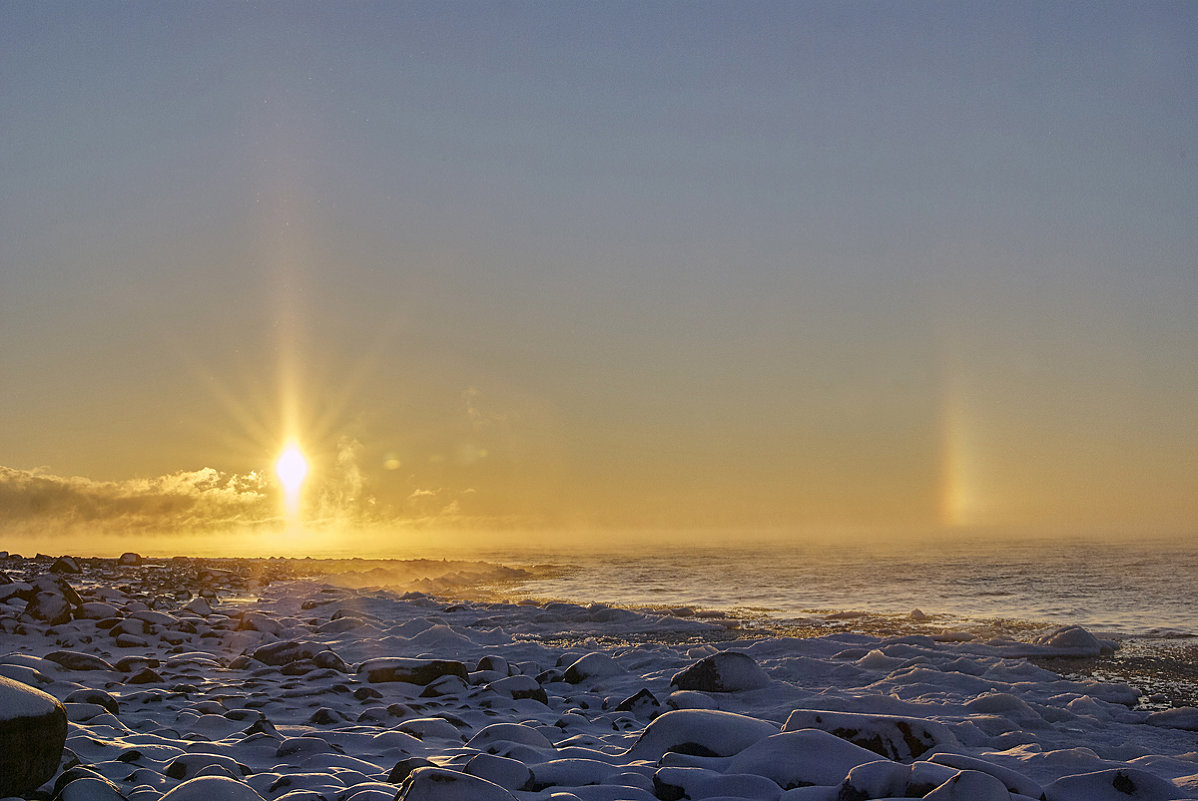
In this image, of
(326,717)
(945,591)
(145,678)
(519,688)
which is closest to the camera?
(326,717)

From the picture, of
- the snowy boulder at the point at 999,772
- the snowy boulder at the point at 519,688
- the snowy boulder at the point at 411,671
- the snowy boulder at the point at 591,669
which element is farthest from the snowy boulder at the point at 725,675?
the snowy boulder at the point at 999,772

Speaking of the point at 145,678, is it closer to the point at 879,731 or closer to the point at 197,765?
the point at 197,765

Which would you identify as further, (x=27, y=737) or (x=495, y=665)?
(x=495, y=665)

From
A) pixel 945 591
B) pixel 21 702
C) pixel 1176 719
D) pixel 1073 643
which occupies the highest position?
pixel 21 702

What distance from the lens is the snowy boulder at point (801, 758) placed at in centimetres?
407

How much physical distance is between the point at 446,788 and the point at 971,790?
97.8 inches

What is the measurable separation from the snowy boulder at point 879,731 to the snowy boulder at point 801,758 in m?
0.35

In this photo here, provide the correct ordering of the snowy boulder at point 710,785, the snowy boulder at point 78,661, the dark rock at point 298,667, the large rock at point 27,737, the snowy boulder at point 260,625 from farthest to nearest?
the snowy boulder at point 260,625 < the dark rock at point 298,667 < the snowy boulder at point 78,661 < the snowy boulder at point 710,785 < the large rock at point 27,737

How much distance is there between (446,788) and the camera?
3504mm

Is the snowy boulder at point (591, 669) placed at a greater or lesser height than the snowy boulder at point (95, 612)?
lesser

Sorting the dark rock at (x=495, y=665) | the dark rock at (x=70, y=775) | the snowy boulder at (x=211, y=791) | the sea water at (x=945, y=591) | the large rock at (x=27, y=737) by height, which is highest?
the large rock at (x=27, y=737)

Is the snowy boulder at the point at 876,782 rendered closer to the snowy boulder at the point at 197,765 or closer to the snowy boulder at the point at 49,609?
the snowy boulder at the point at 197,765

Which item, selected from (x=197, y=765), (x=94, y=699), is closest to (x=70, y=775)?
(x=197, y=765)

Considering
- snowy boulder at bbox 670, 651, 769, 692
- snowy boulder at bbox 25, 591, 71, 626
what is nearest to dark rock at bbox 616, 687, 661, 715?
snowy boulder at bbox 670, 651, 769, 692
